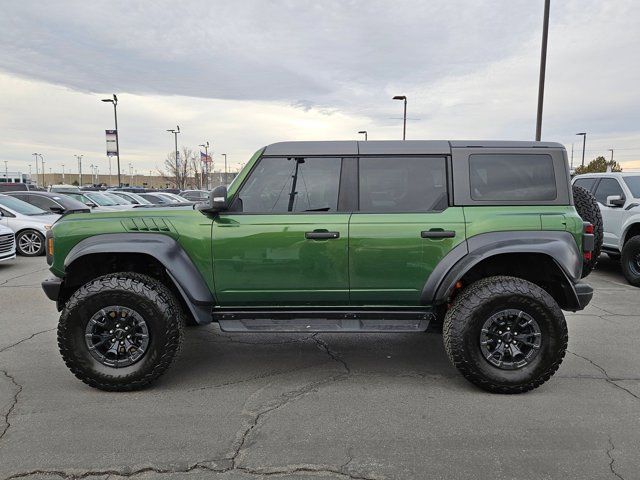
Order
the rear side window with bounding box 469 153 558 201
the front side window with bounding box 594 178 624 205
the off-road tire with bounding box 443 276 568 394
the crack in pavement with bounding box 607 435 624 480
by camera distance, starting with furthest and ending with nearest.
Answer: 1. the front side window with bounding box 594 178 624 205
2. the rear side window with bounding box 469 153 558 201
3. the off-road tire with bounding box 443 276 568 394
4. the crack in pavement with bounding box 607 435 624 480

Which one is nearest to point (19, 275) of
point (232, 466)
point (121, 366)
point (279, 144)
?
point (121, 366)

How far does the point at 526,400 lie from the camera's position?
361 centimetres

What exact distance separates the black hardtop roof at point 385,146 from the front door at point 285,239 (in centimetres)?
8

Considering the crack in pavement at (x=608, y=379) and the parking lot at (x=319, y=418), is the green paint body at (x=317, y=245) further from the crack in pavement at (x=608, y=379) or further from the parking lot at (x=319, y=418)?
the crack in pavement at (x=608, y=379)

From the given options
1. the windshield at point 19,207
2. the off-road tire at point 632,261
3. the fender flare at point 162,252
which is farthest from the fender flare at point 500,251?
the windshield at point 19,207

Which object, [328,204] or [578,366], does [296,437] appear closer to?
[328,204]

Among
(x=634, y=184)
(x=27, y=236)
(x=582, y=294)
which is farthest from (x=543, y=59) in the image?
(x=27, y=236)

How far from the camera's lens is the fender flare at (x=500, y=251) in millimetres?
3654

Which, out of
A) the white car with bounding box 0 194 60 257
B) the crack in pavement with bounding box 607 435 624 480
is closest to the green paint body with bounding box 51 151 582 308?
the crack in pavement with bounding box 607 435 624 480

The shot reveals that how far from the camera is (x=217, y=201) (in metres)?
3.66

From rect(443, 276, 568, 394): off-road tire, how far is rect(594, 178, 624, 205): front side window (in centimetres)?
662

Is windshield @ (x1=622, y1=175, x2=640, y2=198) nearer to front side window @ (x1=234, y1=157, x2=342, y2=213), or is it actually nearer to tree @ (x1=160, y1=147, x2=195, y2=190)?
front side window @ (x1=234, y1=157, x2=342, y2=213)

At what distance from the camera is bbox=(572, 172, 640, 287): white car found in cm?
810

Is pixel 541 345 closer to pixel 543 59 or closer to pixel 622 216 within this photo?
pixel 622 216
